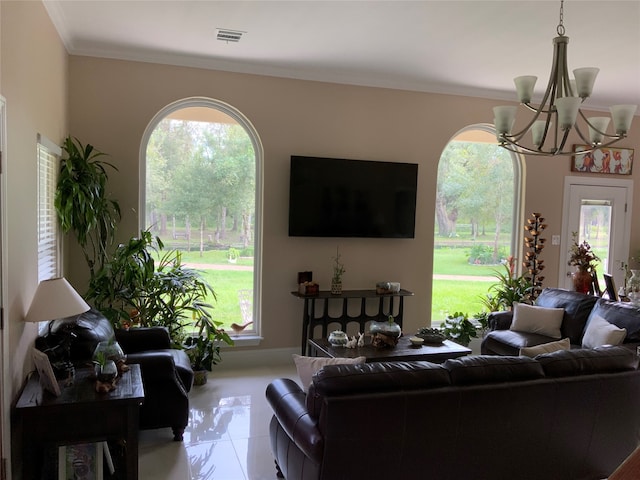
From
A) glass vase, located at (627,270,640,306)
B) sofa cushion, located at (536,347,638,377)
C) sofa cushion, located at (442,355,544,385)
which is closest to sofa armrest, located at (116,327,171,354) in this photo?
sofa cushion, located at (442,355,544,385)

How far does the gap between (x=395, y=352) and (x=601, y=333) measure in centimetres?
169

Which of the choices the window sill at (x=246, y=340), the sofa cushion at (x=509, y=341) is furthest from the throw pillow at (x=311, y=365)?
the window sill at (x=246, y=340)

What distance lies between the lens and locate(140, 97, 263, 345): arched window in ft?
16.2

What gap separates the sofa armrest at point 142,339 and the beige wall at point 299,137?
1111 millimetres

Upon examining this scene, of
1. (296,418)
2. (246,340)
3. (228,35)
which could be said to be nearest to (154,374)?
(296,418)

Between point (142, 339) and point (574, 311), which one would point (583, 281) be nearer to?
point (574, 311)

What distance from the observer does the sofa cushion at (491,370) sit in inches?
95.0

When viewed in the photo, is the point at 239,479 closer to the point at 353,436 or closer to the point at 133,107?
the point at 353,436

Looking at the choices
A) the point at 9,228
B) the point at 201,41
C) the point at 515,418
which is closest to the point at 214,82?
the point at 201,41

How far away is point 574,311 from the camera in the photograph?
469cm

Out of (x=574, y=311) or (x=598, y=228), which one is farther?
(x=598, y=228)

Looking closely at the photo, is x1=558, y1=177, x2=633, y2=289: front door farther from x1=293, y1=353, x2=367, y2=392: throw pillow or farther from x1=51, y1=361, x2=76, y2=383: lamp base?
x1=51, y1=361, x2=76, y2=383: lamp base

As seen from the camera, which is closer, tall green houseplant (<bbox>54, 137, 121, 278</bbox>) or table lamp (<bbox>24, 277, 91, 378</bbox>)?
table lamp (<bbox>24, 277, 91, 378</bbox>)

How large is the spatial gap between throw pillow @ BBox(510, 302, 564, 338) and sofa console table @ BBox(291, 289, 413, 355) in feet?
3.56
